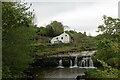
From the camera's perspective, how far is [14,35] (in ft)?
61.3

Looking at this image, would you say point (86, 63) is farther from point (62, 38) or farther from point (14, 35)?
point (62, 38)

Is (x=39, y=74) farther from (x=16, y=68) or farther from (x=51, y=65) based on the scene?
(x=16, y=68)

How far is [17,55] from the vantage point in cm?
1942

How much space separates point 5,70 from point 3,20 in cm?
286

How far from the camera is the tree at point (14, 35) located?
14500 millimetres

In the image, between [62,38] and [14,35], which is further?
[62,38]

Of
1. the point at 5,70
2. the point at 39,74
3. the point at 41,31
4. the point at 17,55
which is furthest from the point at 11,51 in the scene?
the point at 41,31

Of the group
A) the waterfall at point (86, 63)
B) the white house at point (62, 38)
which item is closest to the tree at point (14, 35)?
the waterfall at point (86, 63)

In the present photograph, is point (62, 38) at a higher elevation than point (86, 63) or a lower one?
higher

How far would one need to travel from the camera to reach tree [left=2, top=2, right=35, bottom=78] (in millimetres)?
14500

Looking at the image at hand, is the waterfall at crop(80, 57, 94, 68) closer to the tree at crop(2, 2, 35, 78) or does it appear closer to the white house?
the tree at crop(2, 2, 35, 78)

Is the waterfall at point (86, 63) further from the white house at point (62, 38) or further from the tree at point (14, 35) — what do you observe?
the white house at point (62, 38)

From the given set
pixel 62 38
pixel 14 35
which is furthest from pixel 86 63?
pixel 62 38

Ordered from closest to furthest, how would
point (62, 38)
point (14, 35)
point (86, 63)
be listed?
point (14, 35)
point (86, 63)
point (62, 38)
